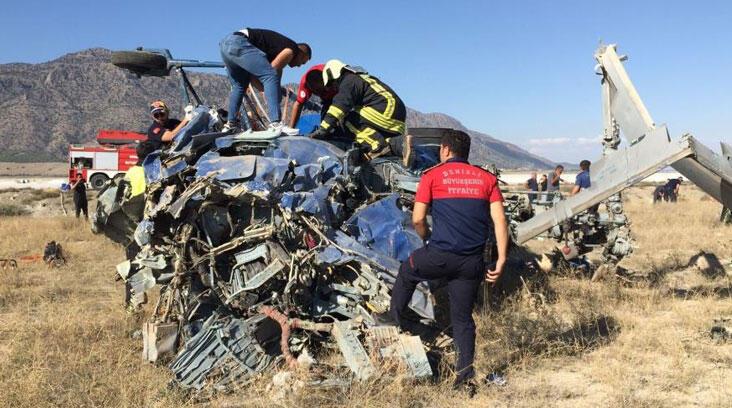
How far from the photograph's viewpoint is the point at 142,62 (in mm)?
7562

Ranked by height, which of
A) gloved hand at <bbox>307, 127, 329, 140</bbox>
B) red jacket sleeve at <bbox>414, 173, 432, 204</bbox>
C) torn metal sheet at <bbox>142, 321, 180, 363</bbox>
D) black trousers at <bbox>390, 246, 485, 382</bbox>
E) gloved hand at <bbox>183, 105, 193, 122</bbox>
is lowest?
torn metal sheet at <bbox>142, 321, 180, 363</bbox>

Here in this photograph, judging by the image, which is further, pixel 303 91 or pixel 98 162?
pixel 98 162

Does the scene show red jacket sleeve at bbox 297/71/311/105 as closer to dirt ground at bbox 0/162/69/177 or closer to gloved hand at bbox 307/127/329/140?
gloved hand at bbox 307/127/329/140

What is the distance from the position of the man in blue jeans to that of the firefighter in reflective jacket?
1.81 ft

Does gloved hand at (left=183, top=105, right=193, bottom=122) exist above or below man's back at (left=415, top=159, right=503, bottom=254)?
above

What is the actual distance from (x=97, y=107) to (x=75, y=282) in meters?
139

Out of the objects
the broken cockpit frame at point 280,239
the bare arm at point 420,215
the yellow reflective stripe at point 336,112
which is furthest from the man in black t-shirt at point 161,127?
the bare arm at point 420,215

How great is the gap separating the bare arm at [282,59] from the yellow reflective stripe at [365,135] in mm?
1021

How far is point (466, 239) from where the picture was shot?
12.4 ft

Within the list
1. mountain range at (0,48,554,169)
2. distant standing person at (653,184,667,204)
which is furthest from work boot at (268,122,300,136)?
mountain range at (0,48,554,169)

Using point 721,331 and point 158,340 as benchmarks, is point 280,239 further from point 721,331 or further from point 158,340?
point 721,331

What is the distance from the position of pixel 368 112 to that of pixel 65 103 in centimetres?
14855

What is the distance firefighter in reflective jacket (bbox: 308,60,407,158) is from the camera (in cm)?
634

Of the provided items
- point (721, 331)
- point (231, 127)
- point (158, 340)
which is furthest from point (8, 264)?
point (721, 331)
